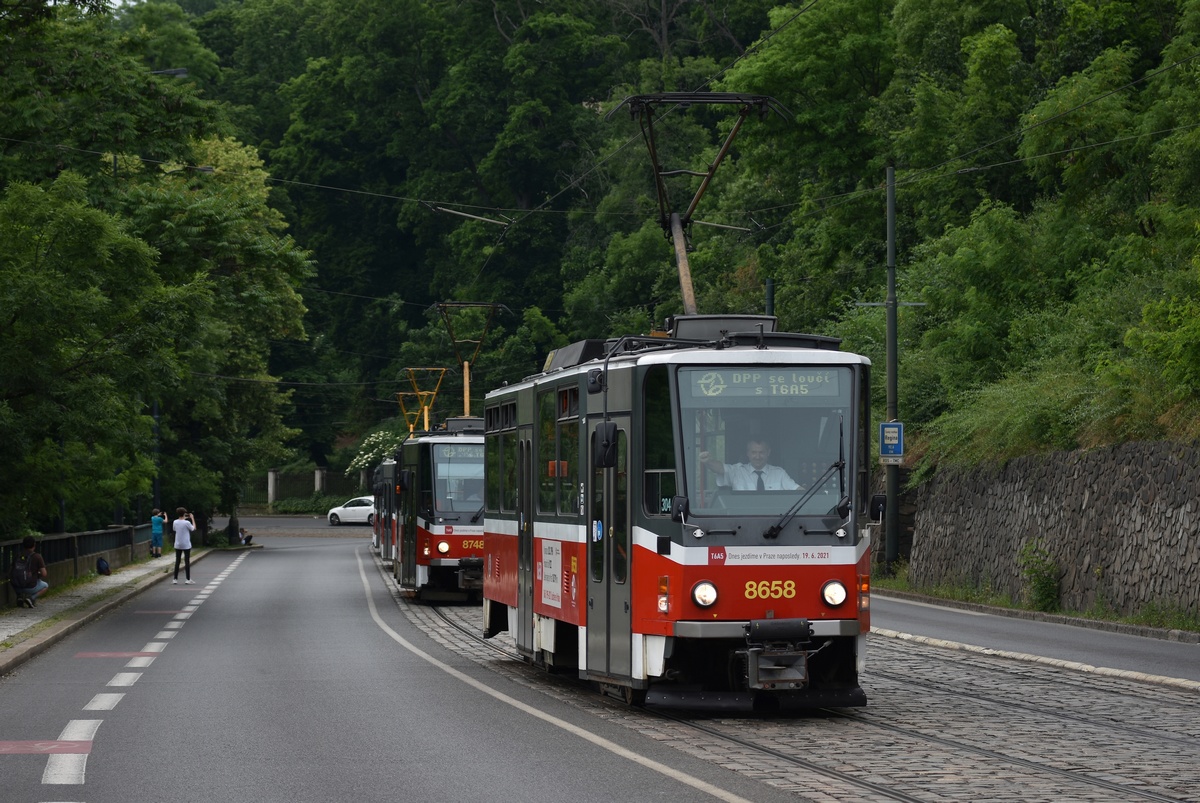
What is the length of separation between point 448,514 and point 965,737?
1991 centimetres

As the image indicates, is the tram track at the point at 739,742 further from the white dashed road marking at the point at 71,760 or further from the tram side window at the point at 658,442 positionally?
the white dashed road marking at the point at 71,760

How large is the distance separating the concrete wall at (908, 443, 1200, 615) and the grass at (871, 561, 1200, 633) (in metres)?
0.13

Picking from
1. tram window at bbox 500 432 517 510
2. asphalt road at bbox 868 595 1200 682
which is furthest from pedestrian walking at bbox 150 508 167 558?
tram window at bbox 500 432 517 510

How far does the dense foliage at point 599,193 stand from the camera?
30516 mm

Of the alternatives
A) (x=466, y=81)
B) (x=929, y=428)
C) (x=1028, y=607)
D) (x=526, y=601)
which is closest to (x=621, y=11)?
(x=466, y=81)

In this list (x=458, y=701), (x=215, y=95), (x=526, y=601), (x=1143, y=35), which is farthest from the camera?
(x=215, y=95)

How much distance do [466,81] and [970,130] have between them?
53054 mm

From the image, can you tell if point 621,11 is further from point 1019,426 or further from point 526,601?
point 526,601

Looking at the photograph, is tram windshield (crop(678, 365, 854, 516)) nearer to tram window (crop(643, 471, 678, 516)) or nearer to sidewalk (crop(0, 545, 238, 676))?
tram window (crop(643, 471, 678, 516))

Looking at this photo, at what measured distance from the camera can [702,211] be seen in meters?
73.7

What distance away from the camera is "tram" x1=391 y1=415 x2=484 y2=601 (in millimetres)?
31469

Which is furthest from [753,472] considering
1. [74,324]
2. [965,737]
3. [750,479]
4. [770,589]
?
[74,324]

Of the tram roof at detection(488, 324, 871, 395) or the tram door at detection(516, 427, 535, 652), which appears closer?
the tram roof at detection(488, 324, 871, 395)

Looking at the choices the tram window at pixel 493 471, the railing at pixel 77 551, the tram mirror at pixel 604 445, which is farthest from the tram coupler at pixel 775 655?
the railing at pixel 77 551
